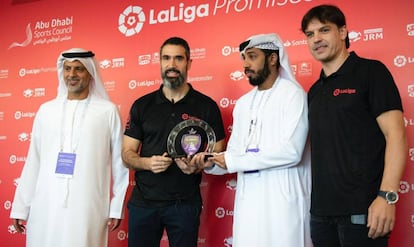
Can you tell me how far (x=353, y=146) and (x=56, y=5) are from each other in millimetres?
3153

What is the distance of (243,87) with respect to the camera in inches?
124

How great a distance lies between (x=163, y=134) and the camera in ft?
8.78

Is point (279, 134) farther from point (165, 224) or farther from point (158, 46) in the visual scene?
point (158, 46)

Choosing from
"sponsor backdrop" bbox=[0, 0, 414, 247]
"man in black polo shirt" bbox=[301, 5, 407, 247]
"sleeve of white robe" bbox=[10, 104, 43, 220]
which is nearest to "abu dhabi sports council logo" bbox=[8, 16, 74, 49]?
"sponsor backdrop" bbox=[0, 0, 414, 247]

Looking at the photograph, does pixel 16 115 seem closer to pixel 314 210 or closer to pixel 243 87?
pixel 243 87

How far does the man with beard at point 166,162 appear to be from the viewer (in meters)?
2.59

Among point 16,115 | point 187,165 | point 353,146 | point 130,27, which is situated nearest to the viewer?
point 353,146

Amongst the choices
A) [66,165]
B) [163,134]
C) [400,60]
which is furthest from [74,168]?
[400,60]

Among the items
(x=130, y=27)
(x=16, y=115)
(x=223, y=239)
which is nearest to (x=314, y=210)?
(x=223, y=239)

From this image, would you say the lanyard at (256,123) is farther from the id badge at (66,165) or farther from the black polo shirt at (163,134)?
the id badge at (66,165)

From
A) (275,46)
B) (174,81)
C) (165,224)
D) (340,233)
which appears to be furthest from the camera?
(174,81)

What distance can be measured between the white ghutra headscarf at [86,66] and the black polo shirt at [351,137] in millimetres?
1540

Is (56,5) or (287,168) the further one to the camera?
(56,5)

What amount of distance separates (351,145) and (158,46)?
2023 millimetres
